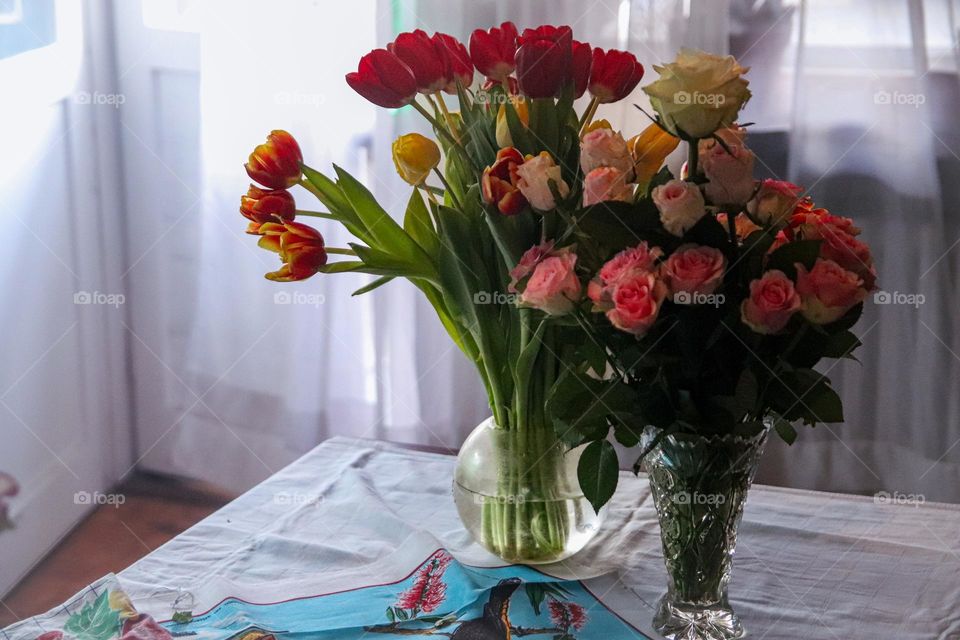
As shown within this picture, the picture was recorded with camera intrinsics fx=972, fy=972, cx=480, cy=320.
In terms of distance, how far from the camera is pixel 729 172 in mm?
757

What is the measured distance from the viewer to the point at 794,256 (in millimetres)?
763

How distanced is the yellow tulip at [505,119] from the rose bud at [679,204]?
189mm

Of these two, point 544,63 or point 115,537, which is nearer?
point 544,63

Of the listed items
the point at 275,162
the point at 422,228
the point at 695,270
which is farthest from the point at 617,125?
the point at 695,270

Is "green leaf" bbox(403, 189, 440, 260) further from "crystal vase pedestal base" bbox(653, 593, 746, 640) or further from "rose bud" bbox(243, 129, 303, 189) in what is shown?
"crystal vase pedestal base" bbox(653, 593, 746, 640)

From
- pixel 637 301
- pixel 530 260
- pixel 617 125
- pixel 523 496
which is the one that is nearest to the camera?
pixel 637 301

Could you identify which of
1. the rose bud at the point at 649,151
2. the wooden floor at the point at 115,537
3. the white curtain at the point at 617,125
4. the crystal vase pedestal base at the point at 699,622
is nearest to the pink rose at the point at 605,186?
the rose bud at the point at 649,151

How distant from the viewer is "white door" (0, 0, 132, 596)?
84.7 inches

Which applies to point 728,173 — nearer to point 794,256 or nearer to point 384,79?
point 794,256

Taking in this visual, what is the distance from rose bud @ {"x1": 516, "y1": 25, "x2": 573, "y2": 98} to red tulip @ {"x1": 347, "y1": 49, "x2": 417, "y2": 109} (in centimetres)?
11

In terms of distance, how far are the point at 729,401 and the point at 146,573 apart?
606 mm

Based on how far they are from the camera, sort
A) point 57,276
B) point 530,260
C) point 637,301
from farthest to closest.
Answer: point 57,276, point 530,260, point 637,301

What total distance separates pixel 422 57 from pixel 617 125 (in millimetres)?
1368

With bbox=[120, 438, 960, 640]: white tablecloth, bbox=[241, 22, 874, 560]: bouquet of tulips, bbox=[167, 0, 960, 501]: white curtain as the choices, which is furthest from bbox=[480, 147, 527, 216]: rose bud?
bbox=[167, 0, 960, 501]: white curtain
